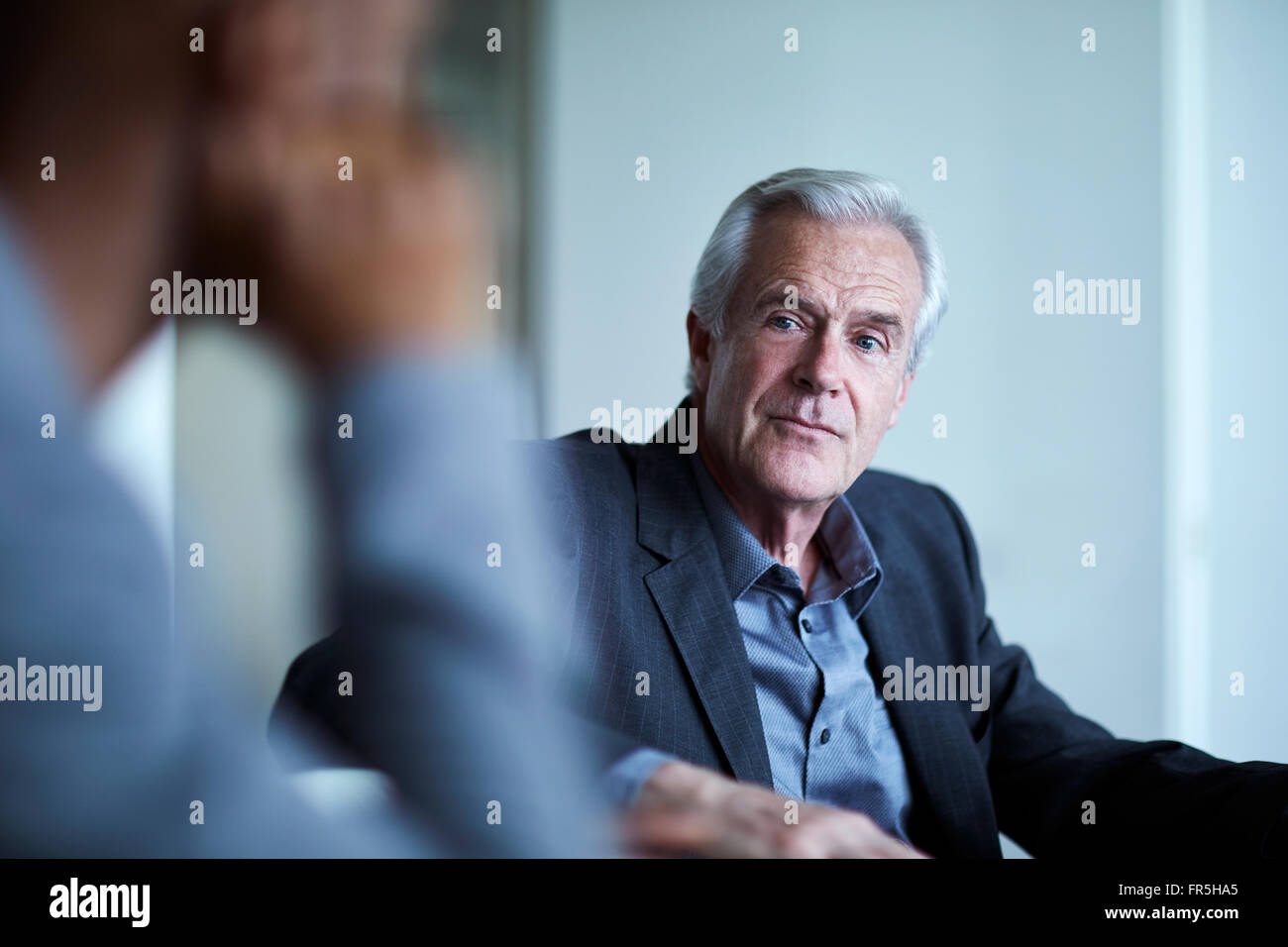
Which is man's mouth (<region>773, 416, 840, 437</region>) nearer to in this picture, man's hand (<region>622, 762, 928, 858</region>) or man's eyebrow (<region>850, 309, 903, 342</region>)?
man's eyebrow (<region>850, 309, 903, 342</region>)

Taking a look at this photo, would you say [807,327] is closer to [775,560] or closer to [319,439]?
[775,560]

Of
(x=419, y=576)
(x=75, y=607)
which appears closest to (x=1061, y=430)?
(x=419, y=576)

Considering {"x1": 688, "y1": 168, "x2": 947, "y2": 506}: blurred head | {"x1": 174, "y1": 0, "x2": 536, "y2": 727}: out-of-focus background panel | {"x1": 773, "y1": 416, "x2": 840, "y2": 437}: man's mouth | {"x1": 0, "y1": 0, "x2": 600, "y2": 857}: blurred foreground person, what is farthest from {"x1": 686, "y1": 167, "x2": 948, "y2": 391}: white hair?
{"x1": 174, "y1": 0, "x2": 536, "y2": 727}: out-of-focus background panel

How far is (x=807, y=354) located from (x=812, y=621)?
363 mm

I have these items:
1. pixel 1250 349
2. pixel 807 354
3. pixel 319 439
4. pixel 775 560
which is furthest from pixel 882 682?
pixel 319 439

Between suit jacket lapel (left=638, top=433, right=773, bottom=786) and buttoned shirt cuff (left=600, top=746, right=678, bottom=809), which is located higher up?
suit jacket lapel (left=638, top=433, right=773, bottom=786)

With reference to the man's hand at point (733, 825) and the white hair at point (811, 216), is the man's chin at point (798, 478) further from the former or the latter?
the man's hand at point (733, 825)

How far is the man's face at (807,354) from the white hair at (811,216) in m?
0.02

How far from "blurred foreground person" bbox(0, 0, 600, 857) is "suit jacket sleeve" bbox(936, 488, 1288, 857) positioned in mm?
688

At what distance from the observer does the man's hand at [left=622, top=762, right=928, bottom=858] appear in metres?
1.02

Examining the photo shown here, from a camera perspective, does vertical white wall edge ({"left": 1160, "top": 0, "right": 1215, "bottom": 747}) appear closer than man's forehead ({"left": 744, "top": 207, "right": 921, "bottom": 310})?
No

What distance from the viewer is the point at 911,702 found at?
50.3 inches

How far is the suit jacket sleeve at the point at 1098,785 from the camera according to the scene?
3.72 feet

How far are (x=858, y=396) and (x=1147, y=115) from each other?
0.63 meters
